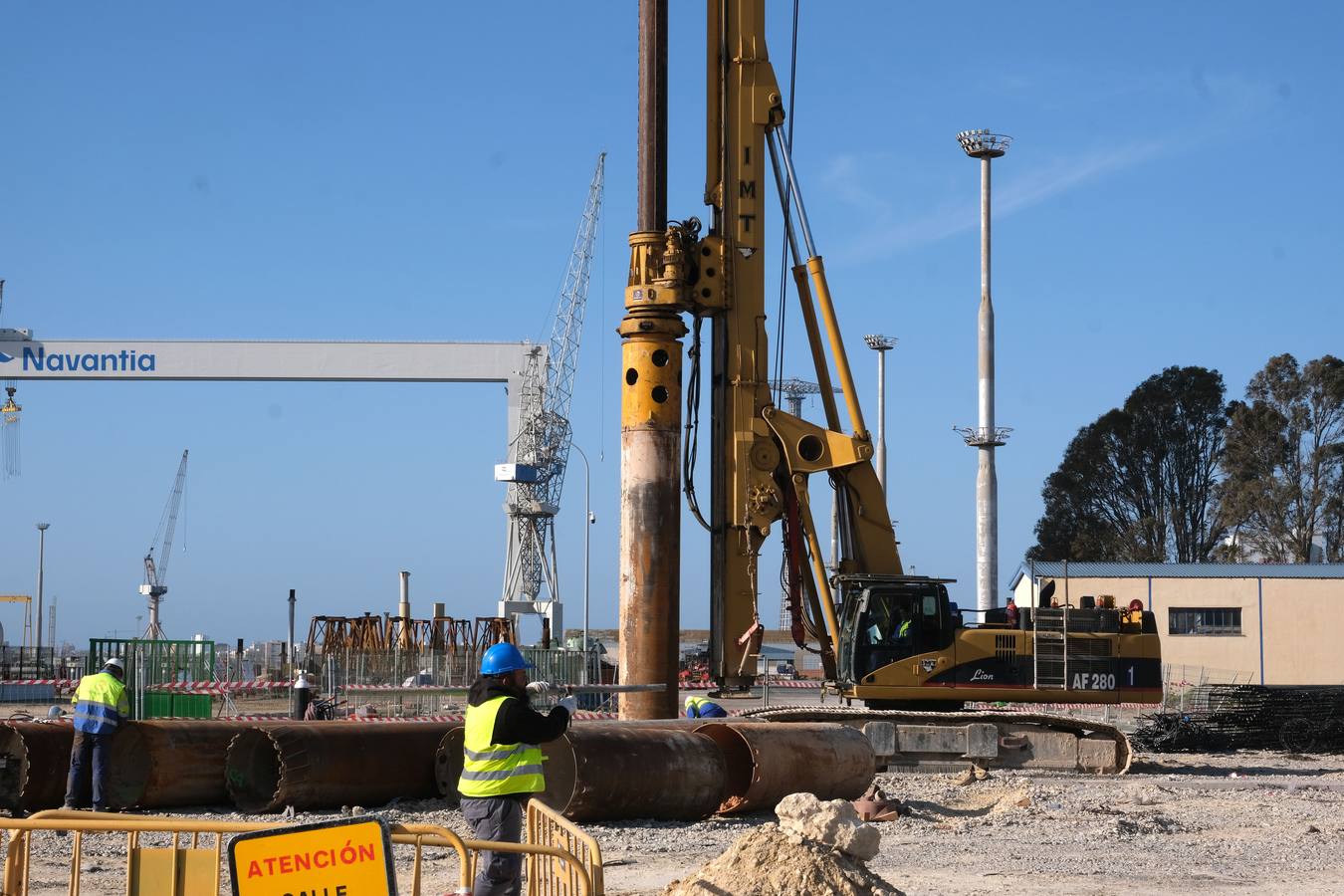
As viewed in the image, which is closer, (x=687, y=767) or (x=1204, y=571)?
(x=687, y=767)

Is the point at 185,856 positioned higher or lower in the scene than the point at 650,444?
lower

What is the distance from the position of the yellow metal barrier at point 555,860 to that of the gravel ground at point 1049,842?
2658mm

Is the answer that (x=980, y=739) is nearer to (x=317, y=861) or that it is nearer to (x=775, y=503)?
(x=775, y=503)

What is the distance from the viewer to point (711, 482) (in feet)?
69.7

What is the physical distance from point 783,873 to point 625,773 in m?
4.92

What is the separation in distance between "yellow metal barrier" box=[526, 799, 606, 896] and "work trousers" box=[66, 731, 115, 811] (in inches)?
277

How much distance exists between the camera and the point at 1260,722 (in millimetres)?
27141

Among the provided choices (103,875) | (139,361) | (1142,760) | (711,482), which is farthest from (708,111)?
(139,361)

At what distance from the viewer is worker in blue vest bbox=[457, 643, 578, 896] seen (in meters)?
8.76

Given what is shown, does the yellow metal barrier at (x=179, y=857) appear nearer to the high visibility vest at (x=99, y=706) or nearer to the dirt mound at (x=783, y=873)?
the dirt mound at (x=783, y=873)

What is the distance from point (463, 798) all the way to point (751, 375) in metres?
12.3

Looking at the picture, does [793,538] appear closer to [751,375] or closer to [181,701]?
[751,375]

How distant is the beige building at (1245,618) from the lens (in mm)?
46188

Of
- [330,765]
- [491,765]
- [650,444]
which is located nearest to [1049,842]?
[330,765]
